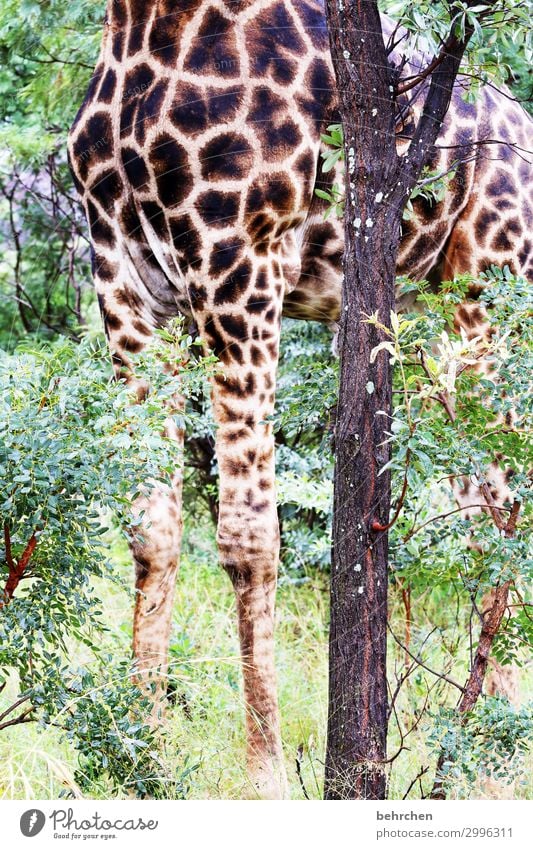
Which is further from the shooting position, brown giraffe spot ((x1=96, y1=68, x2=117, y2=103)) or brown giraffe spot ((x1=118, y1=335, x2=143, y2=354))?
brown giraffe spot ((x1=118, y1=335, x2=143, y2=354))

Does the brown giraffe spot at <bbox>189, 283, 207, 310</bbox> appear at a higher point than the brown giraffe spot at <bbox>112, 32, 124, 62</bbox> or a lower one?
lower

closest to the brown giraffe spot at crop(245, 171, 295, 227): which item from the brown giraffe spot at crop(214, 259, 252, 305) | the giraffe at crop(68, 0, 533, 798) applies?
the giraffe at crop(68, 0, 533, 798)

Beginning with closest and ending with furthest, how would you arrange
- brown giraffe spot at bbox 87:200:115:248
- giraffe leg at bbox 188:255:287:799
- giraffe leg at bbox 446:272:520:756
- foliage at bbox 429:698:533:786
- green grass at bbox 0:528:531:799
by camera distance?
foliage at bbox 429:698:533:786 → green grass at bbox 0:528:531:799 → giraffe leg at bbox 188:255:287:799 → brown giraffe spot at bbox 87:200:115:248 → giraffe leg at bbox 446:272:520:756

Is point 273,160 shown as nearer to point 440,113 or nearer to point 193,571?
point 440,113

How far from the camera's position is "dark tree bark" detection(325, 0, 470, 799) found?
2.84 m

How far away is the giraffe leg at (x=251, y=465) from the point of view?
343 cm

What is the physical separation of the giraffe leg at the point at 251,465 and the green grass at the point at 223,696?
9 centimetres

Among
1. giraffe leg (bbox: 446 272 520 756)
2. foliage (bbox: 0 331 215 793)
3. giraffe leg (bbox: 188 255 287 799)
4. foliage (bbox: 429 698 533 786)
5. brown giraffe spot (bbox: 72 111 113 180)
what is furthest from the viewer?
giraffe leg (bbox: 446 272 520 756)

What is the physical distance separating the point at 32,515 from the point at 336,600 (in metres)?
0.81

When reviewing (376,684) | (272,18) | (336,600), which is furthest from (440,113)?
(376,684)

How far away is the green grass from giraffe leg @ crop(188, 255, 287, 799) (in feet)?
0.29

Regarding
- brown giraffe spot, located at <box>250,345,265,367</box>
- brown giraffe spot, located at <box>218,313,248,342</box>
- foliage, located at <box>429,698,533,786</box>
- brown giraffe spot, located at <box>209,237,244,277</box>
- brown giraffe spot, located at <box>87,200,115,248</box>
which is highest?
brown giraffe spot, located at <box>87,200,115,248</box>

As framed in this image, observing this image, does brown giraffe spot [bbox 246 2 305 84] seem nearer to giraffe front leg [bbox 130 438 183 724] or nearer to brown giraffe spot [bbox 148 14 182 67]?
brown giraffe spot [bbox 148 14 182 67]

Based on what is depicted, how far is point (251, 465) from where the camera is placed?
346 centimetres
